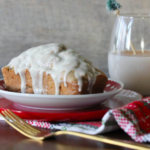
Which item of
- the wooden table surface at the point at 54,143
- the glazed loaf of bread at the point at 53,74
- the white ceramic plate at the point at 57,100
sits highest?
the glazed loaf of bread at the point at 53,74

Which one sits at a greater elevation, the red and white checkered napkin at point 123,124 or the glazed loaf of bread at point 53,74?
the glazed loaf of bread at point 53,74

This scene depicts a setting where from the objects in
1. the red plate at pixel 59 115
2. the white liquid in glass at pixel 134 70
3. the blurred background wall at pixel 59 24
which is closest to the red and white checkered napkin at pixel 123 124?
the red plate at pixel 59 115

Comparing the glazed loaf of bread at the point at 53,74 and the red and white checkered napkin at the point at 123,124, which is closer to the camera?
the red and white checkered napkin at the point at 123,124

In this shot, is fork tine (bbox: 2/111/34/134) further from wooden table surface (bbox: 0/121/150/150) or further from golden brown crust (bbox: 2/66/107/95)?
golden brown crust (bbox: 2/66/107/95)

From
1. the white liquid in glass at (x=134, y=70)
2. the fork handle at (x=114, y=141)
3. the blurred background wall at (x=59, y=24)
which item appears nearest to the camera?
the fork handle at (x=114, y=141)

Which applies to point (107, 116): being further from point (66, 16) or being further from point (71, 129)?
point (66, 16)

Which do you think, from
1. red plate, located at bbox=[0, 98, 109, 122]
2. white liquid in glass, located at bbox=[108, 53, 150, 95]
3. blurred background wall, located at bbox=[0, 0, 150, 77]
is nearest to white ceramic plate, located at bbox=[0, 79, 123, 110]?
red plate, located at bbox=[0, 98, 109, 122]

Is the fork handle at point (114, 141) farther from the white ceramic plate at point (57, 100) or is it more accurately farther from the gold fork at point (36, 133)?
the white ceramic plate at point (57, 100)

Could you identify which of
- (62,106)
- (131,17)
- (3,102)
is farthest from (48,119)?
(131,17)
